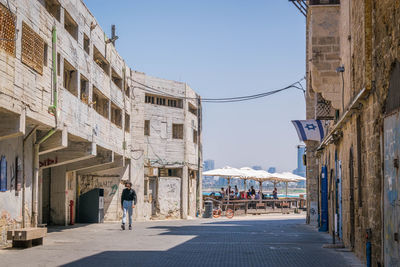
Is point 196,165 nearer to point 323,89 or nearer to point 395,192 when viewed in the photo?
point 323,89

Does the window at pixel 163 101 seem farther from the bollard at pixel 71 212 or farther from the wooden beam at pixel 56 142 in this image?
the wooden beam at pixel 56 142

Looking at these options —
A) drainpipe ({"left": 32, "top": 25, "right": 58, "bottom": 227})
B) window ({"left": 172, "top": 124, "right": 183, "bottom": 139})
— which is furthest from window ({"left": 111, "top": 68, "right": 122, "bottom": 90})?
drainpipe ({"left": 32, "top": 25, "right": 58, "bottom": 227})

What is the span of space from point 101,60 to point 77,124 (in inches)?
250

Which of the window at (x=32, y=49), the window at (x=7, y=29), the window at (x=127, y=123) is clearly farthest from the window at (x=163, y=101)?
the window at (x=7, y=29)

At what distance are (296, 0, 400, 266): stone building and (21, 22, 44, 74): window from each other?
7.82 m

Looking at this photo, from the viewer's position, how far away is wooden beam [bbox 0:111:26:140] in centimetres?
1497

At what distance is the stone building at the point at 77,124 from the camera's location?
1593 centimetres

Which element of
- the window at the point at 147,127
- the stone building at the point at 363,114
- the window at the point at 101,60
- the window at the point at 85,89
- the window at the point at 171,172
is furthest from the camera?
the window at the point at 171,172

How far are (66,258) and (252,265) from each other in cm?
377

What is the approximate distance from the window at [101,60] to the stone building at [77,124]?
0.05m

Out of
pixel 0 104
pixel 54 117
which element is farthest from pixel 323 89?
pixel 0 104

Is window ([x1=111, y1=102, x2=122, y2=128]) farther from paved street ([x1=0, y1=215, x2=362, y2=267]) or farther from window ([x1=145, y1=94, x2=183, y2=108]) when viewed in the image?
paved street ([x1=0, y1=215, x2=362, y2=267])

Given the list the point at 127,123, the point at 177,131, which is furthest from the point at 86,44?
the point at 177,131

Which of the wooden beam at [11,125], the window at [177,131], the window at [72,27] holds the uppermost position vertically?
the window at [72,27]
